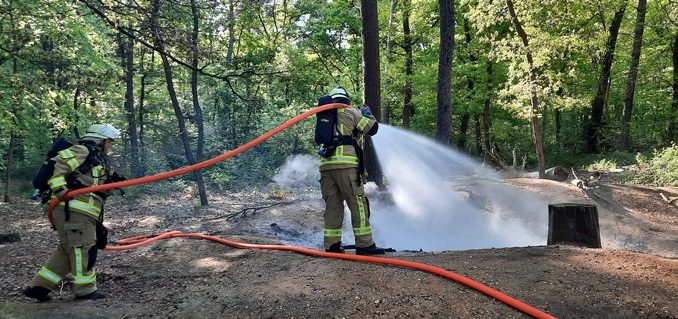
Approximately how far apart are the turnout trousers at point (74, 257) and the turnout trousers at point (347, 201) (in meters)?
2.60

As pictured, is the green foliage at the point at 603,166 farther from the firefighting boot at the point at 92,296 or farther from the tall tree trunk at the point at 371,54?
the firefighting boot at the point at 92,296

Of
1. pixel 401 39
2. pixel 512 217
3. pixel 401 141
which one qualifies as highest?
pixel 401 39

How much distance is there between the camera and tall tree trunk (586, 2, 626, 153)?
19188 millimetres

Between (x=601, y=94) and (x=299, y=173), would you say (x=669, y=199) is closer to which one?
(x=601, y=94)

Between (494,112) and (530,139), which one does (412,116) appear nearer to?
(494,112)

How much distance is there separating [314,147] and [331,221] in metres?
16.3

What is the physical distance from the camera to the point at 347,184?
5.51 metres

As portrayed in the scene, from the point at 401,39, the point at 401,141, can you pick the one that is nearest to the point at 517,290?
the point at 401,141

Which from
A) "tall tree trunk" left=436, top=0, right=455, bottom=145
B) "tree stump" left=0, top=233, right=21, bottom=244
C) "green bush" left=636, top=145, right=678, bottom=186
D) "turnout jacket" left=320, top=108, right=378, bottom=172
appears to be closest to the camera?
"turnout jacket" left=320, top=108, right=378, bottom=172

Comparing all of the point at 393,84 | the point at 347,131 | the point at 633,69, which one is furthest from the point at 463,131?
the point at 347,131

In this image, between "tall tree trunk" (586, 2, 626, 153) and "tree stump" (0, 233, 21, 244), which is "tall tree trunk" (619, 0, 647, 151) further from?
"tree stump" (0, 233, 21, 244)

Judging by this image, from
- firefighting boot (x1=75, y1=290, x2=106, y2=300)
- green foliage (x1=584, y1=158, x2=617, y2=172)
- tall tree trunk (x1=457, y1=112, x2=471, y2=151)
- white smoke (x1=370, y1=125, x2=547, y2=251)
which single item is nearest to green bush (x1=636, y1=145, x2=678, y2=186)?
green foliage (x1=584, y1=158, x2=617, y2=172)

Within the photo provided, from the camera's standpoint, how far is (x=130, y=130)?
19.2m

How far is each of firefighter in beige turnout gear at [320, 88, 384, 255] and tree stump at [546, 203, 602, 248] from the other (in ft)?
7.77
